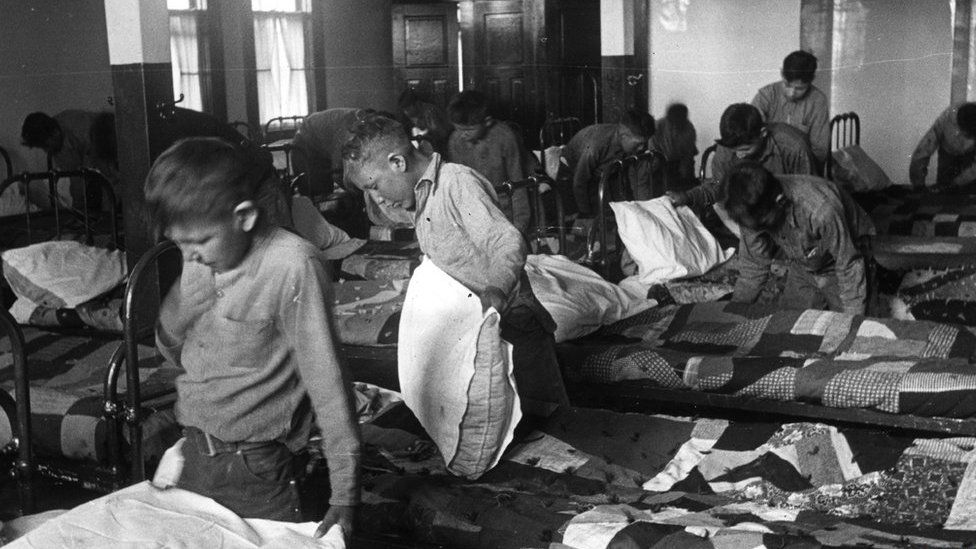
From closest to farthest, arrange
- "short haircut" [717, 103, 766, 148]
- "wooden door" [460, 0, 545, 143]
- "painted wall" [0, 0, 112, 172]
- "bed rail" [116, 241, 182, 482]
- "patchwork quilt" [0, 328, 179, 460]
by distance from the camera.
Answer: "bed rail" [116, 241, 182, 482] < "patchwork quilt" [0, 328, 179, 460] < "painted wall" [0, 0, 112, 172] < "short haircut" [717, 103, 766, 148] < "wooden door" [460, 0, 545, 143]

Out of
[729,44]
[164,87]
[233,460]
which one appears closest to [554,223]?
[729,44]

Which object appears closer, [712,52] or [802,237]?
[802,237]

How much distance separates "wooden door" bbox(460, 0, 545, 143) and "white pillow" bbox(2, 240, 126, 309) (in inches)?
91.4

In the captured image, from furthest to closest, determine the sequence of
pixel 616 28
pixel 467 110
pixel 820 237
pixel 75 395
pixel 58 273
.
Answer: pixel 616 28 → pixel 467 110 → pixel 58 273 → pixel 820 237 → pixel 75 395

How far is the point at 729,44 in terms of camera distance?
5.90 m

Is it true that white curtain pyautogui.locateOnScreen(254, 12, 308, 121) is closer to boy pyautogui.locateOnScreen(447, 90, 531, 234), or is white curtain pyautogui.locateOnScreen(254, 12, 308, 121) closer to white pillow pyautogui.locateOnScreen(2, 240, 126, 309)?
boy pyautogui.locateOnScreen(447, 90, 531, 234)

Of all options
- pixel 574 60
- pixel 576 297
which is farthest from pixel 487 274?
pixel 574 60

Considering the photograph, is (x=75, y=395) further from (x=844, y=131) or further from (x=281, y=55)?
(x=844, y=131)

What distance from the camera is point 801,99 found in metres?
5.84

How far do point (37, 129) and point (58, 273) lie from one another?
24.2 inches

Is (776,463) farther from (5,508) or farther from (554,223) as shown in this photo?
(554,223)

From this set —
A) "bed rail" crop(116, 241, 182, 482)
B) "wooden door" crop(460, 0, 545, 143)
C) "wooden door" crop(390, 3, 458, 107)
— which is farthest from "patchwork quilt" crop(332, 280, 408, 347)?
"wooden door" crop(460, 0, 545, 143)

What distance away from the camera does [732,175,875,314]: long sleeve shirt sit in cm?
436

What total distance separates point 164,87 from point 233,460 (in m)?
2.94
